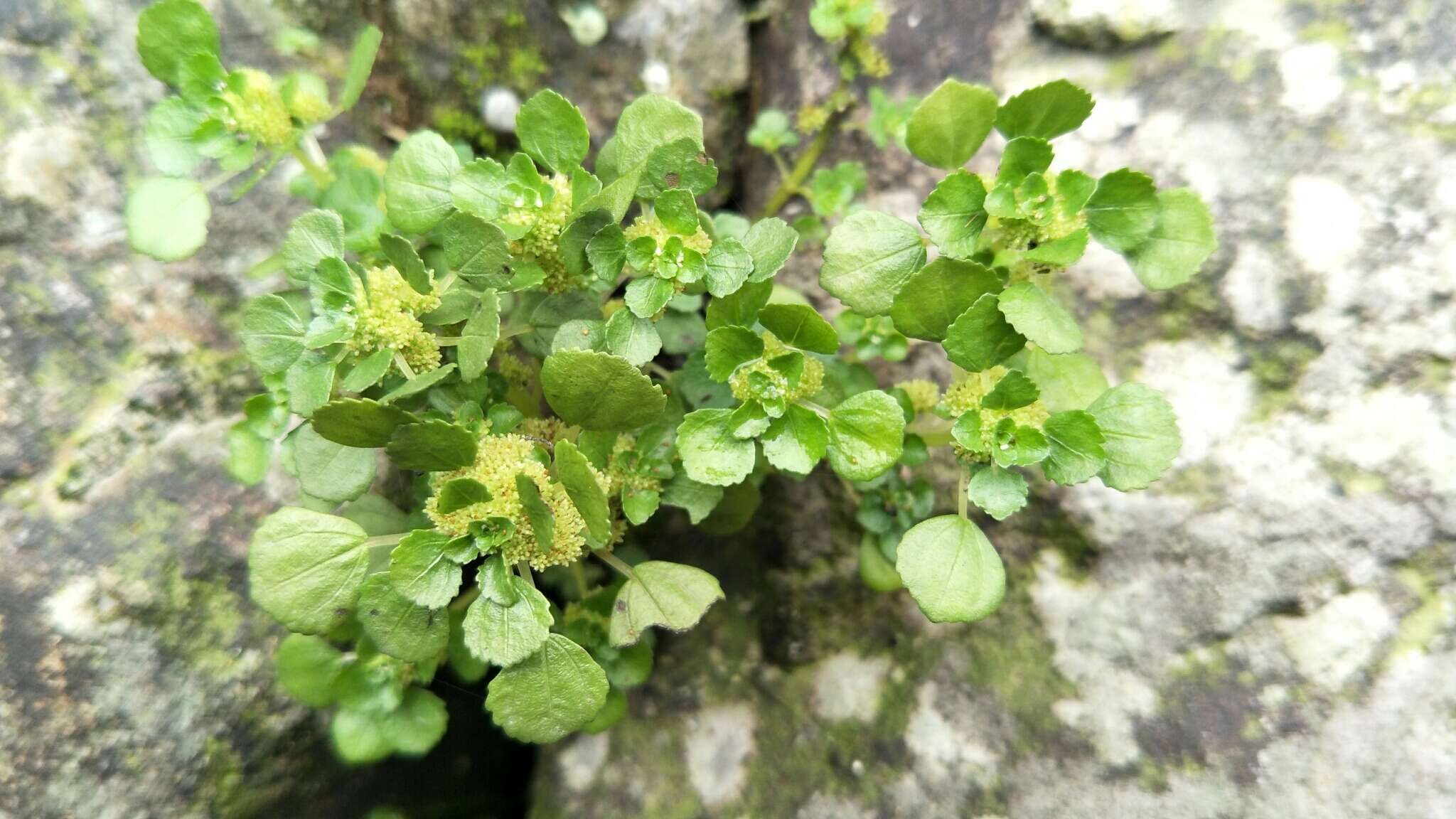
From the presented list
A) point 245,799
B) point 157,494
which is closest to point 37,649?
point 157,494

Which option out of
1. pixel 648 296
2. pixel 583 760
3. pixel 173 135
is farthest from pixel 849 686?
pixel 173 135

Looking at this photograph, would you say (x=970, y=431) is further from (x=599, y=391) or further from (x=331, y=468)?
(x=331, y=468)

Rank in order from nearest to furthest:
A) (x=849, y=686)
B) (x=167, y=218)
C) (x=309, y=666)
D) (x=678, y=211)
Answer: (x=678, y=211) → (x=167, y=218) → (x=309, y=666) → (x=849, y=686)

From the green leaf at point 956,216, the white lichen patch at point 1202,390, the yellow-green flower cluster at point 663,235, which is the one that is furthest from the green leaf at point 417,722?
the white lichen patch at point 1202,390

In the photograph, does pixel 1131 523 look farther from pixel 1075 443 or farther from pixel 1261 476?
pixel 1075 443

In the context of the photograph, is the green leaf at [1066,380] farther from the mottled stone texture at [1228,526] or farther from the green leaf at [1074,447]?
the mottled stone texture at [1228,526]

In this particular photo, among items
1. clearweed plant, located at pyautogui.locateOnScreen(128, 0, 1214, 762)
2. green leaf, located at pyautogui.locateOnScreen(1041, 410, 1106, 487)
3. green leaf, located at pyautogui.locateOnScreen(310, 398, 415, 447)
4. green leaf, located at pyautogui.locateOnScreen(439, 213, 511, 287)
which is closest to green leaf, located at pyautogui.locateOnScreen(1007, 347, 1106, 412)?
clearweed plant, located at pyautogui.locateOnScreen(128, 0, 1214, 762)
